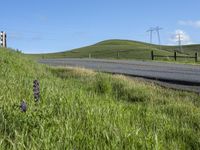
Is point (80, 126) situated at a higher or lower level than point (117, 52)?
lower

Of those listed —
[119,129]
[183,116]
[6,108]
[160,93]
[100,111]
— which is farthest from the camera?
[160,93]

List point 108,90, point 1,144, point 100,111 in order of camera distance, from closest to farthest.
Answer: point 1,144 → point 100,111 → point 108,90

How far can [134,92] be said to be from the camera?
551 inches

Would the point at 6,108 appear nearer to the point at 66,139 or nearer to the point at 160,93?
the point at 66,139

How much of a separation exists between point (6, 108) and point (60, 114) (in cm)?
76

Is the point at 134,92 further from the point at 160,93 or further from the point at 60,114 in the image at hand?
the point at 60,114

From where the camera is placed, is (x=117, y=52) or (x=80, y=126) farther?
(x=117, y=52)

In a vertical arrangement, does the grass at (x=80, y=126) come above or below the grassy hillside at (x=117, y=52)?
below

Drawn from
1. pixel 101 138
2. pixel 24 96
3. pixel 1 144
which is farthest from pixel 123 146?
pixel 24 96

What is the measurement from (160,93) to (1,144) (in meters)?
9.81

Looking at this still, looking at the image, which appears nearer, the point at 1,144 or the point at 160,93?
the point at 1,144

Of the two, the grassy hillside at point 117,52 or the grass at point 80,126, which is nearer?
the grass at point 80,126

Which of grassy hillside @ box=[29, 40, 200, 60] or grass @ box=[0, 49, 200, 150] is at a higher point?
grassy hillside @ box=[29, 40, 200, 60]

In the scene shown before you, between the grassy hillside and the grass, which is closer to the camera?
the grass
